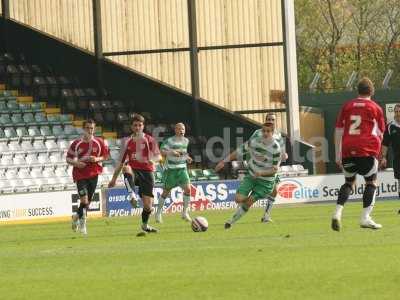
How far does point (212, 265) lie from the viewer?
14.3 meters

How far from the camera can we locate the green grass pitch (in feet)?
38.8

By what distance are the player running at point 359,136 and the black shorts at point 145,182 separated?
4.34m

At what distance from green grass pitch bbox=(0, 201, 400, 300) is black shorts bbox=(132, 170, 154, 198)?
0.84 metres

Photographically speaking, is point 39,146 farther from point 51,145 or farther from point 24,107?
point 24,107

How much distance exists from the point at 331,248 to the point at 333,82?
194 ft

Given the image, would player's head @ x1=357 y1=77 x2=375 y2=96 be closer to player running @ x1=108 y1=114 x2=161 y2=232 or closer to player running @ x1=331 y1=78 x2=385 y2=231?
player running @ x1=331 y1=78 x2=385 y2=231

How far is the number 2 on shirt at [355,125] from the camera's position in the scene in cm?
1870

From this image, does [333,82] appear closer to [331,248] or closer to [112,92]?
[112,92]

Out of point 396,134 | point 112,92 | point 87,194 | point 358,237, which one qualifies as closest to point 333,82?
point 112,92

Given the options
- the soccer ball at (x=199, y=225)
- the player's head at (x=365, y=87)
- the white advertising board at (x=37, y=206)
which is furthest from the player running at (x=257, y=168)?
the white advertising board at (x=37, y=206)

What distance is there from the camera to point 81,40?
43.6 metres

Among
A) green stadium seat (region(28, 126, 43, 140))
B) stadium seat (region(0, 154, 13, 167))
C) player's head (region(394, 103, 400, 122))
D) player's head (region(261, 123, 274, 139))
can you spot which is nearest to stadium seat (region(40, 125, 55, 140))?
green stadium seat (region(28, 126, 43, 140))

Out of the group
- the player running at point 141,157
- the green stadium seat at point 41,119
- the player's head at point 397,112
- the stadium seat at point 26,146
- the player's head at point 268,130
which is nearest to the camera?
the player running at point 141,157

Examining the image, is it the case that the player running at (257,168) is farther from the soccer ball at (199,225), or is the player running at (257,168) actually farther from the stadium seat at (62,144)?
the stadium seat at (62,144)
